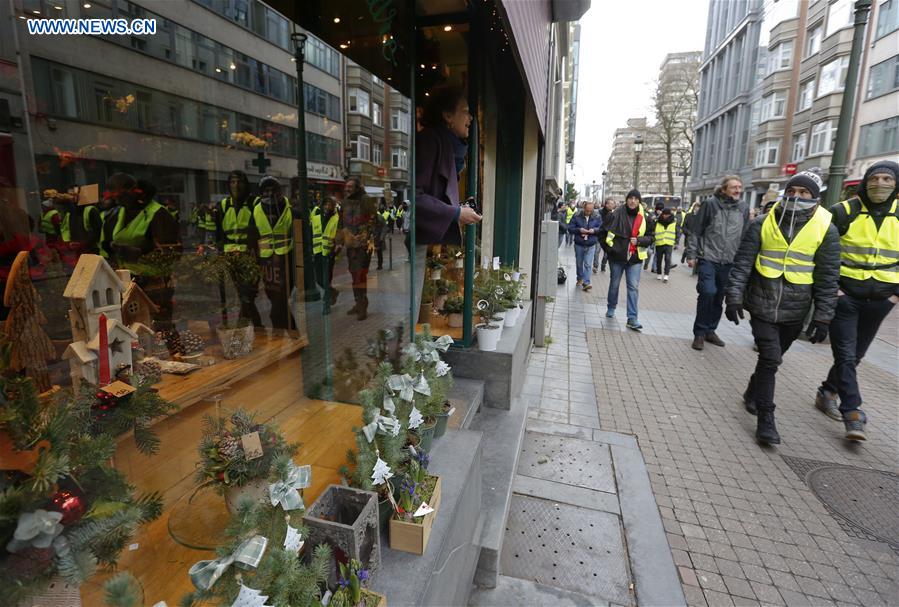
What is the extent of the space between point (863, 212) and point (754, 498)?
9.26 feet

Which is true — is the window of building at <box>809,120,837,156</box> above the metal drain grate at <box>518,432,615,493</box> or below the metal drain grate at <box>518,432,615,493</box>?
above

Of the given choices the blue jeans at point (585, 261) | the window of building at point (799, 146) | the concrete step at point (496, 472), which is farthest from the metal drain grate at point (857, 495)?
the window of building at point (799, 146)

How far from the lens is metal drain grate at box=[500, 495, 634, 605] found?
2570 millimetres

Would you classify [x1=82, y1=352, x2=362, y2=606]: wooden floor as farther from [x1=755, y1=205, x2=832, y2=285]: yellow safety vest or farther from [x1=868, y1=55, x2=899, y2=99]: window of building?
[x1=868, y1=55, x2=899, y2=99]: window of building

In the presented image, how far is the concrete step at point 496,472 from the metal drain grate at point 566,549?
0.17 m

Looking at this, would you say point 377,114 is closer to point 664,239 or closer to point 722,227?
point 722,227

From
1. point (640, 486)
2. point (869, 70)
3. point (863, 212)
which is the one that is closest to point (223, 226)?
point (640, 486)

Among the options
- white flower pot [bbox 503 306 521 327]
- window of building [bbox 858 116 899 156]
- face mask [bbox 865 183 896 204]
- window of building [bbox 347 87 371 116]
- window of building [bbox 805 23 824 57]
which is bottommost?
white flower pot [bbox 503 306 521 327]

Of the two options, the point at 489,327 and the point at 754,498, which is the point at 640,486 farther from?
the point at 489,327

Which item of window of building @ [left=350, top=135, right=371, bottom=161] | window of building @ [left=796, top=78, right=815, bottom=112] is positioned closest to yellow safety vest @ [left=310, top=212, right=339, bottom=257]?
window of building @ [left=350, top=135, right=371, bottom=161]

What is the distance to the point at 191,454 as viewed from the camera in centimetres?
197

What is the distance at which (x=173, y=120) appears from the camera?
155 inches

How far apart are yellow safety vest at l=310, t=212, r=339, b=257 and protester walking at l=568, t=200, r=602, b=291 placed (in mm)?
8613

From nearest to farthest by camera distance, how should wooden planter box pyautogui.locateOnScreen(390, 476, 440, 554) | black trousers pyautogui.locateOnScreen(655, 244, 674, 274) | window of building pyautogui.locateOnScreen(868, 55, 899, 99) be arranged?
wooden planter box pyautogui.locateOnScreen(390, 476, 440, 554) < black trousers pyautogui.locateOnScreen(655, 244, 674, 274) < window of building pyautogui.locateOnScreen(868, 55, 899, 99)
